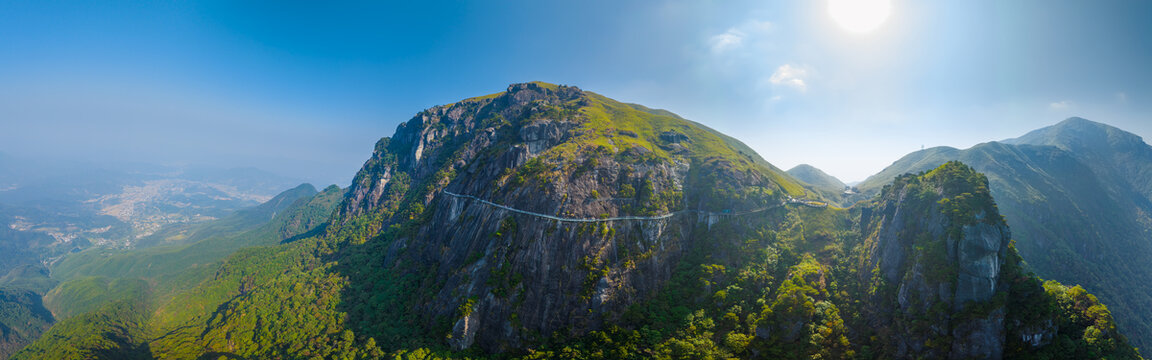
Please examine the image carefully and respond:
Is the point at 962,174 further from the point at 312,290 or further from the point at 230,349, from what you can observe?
the point at 230,349

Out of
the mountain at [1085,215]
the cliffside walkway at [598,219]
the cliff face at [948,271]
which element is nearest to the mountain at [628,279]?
the cliff face at [948,271]

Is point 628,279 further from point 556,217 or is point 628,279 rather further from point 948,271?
point 948,271

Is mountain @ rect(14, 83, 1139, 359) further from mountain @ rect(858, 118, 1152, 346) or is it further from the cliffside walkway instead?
mountain @ rect(858, 118, 1152, 346)

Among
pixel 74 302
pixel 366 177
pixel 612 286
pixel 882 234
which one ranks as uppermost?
pixel 366 177

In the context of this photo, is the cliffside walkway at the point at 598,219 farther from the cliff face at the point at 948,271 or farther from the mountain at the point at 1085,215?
the mountain at the point at 1085,215

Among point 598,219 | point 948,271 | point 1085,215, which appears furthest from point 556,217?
point 1085,215

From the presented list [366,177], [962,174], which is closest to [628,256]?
[962,174]

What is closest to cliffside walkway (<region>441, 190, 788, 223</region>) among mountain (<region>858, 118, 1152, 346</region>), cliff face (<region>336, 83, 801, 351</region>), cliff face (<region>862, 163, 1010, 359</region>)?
cliff face (<region>336, 83, 801, 351</region>)
